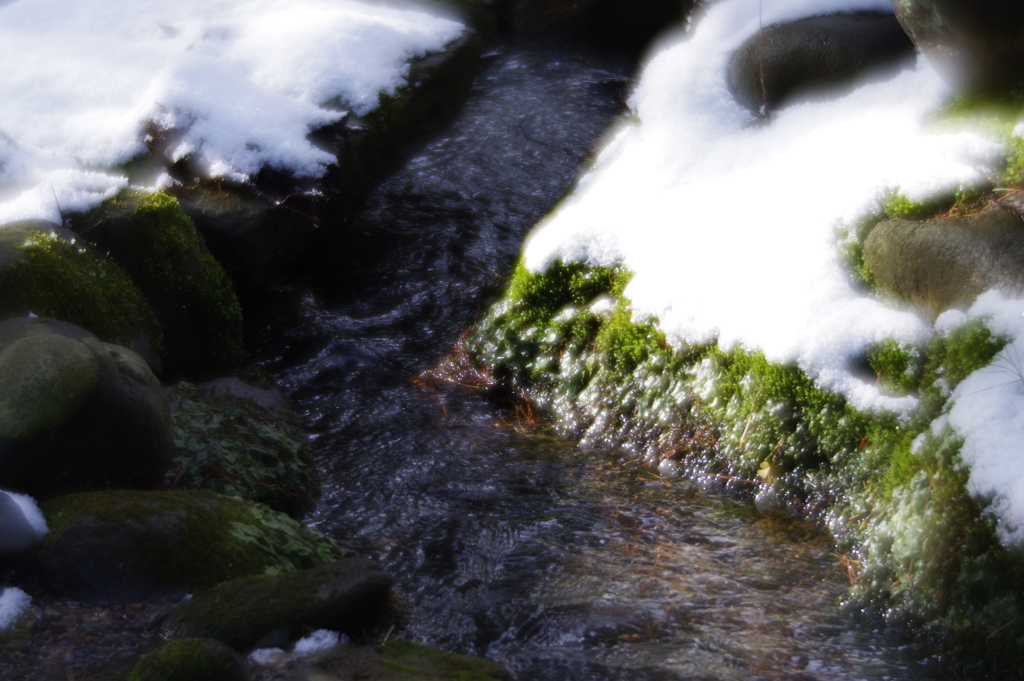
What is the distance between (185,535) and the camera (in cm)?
319

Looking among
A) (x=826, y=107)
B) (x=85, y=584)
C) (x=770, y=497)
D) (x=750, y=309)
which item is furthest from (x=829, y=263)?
(x=85, y=584)

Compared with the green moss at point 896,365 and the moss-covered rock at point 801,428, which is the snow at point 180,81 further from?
the green moss at point 896,365

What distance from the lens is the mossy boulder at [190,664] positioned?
7.73ft

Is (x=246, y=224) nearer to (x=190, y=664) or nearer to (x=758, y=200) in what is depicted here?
(x=758, y=200)

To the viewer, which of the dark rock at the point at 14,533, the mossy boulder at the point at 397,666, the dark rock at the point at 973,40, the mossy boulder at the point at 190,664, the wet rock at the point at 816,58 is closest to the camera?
the mossy boulder at the point at 190,664

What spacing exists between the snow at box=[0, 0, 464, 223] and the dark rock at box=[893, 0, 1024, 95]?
14.4 feet

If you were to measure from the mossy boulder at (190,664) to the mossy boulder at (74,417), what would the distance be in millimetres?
1284

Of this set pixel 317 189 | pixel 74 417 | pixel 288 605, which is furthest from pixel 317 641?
pixel 317 189

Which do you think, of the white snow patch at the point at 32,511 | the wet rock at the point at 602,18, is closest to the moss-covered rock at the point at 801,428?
the white snow patch at the point at 32,511

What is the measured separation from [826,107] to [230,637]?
4754mm

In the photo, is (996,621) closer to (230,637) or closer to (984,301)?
(984,301)

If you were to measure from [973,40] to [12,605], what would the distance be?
486 cm

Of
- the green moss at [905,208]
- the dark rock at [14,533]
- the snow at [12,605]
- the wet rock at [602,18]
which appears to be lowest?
the snow at [12,605]

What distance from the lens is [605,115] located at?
8961 millimetres
